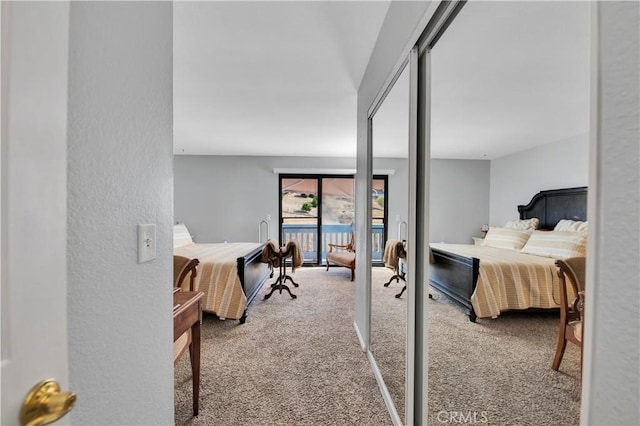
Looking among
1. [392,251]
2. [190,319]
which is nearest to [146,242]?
[190,319]

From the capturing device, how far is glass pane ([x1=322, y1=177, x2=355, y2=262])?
19.0ft

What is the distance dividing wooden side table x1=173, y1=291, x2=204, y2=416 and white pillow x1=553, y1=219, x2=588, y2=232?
1.42 m

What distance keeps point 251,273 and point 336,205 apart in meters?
2.80

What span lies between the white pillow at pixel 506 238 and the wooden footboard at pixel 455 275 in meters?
0.15

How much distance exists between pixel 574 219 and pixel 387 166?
1.70m

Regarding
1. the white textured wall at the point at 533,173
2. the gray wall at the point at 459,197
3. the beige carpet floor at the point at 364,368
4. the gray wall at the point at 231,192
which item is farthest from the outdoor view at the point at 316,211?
the white textured wall at the point at 533,173

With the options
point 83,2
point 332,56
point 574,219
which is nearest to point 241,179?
point 332,56

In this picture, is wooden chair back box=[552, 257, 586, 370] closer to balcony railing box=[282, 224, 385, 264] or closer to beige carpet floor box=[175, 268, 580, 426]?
beige carpet floor box=[175, 268, 580, 426]

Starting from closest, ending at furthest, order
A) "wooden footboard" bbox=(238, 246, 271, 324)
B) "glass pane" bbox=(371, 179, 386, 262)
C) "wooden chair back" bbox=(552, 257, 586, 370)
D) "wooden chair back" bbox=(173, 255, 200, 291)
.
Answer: "wooden chair back" bbox=(552, 257, 586, 370) < "wooden chair back" bbox=(173, 255, 200, 291) < "glass pane" bbox=(371, 179, 386, 262) < "wooden footboard" bbox=(238, 246, 271, 324)

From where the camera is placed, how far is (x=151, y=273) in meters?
0.86

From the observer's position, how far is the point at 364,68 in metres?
2.30

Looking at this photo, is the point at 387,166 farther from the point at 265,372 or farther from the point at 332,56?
the point at 265,372

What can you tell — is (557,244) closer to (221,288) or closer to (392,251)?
(392,251)

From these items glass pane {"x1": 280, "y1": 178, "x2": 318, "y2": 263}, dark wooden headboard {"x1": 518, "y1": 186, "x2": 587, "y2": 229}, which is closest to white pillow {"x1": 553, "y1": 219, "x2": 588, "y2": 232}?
dark wooden headboard {"x1": 518, "y1": 186, "x2": 587, "y2": 229}
